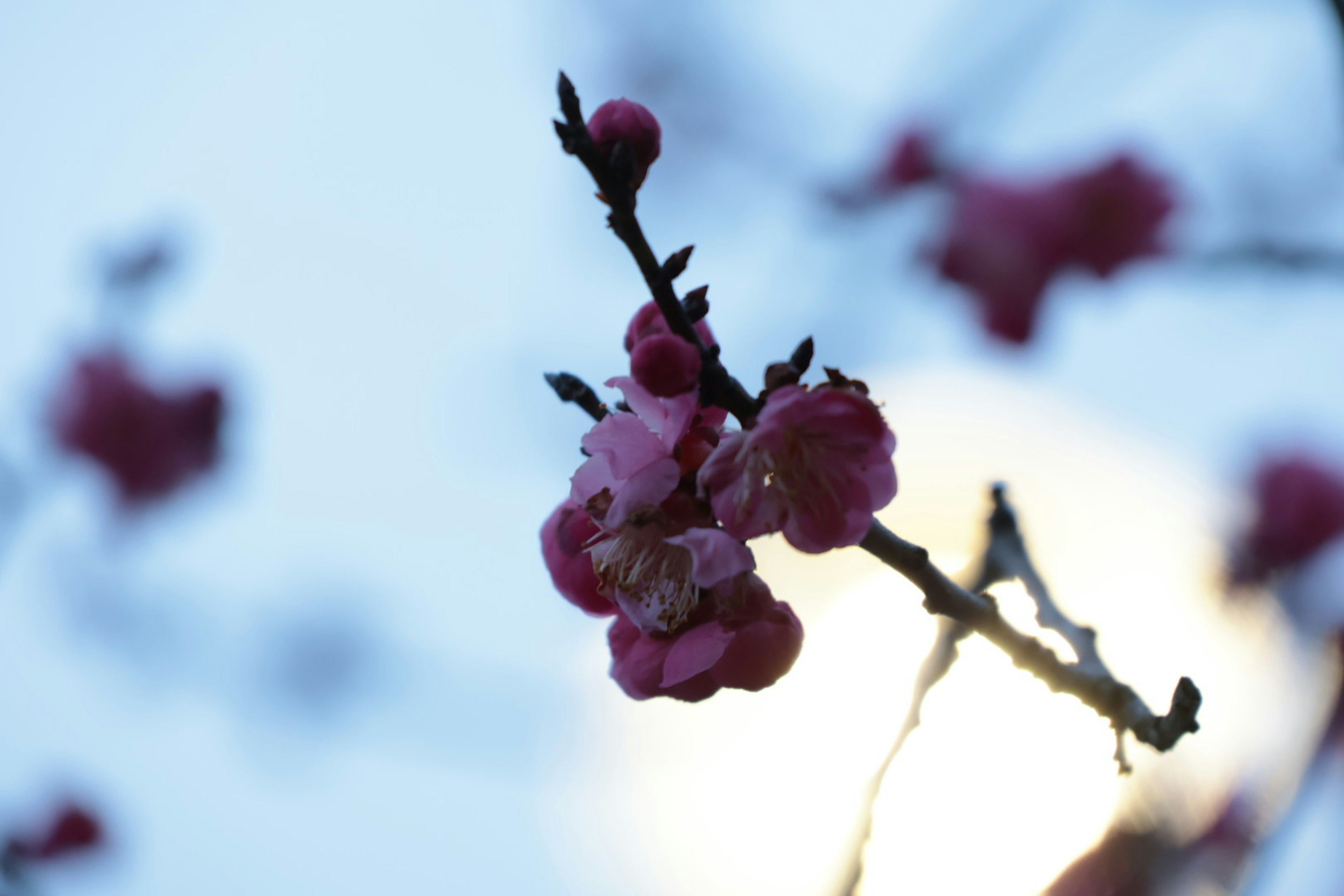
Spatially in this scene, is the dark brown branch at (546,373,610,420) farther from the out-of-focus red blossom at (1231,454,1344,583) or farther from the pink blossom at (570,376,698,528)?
the out-of-focus red blossom at (1231,454,1344,583)

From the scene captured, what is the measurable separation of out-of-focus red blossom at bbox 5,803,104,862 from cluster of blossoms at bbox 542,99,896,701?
13.8 ft

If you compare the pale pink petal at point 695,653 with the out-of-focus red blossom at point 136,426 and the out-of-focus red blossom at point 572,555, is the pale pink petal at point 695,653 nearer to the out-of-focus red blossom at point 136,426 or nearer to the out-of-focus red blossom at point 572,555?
the out-of-focus red blossom at point 572,555

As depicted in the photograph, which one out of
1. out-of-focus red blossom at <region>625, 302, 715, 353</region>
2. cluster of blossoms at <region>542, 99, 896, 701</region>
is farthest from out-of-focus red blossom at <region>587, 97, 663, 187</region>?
out-of-focus red blossom at <region>625, 302, 715, 353</region>

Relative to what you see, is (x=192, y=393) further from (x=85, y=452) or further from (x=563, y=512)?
(x=563, y=512)

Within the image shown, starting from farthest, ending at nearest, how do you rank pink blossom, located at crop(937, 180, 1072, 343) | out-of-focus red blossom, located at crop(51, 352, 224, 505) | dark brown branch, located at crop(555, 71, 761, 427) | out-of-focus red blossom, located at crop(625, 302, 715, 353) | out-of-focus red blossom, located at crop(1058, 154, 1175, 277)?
out-of-focus red blossom, located at crop(51, 352, 224, 505)
pink blossom, located at crop(937, 180, 1072, 343)
out-of-focus red blossom, located at crop(1058, 154, 1175, 277)
out-of-focus red blossom, located at crop(625, 302, 715, 353)
dark brown branch, located at crop(555, 71, 761, 427)

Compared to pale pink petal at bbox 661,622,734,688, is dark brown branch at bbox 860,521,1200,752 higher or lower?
lower

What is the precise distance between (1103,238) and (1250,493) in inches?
41.6

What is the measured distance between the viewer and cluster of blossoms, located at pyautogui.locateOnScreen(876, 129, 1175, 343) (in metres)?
2.85

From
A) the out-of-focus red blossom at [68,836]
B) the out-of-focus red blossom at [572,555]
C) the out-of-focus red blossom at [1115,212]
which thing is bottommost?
the out-of-focus red blossom at [572,555]

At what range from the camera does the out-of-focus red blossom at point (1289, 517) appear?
2576 millimetres

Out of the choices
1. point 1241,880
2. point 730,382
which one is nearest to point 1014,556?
point 730,382

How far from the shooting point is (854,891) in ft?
3.30

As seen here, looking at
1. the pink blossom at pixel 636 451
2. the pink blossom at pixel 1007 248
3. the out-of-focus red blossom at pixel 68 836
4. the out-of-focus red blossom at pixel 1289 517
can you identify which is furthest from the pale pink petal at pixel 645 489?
the out-of-focus red blossom at pixel 68 836

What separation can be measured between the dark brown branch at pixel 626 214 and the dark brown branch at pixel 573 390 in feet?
0.41
